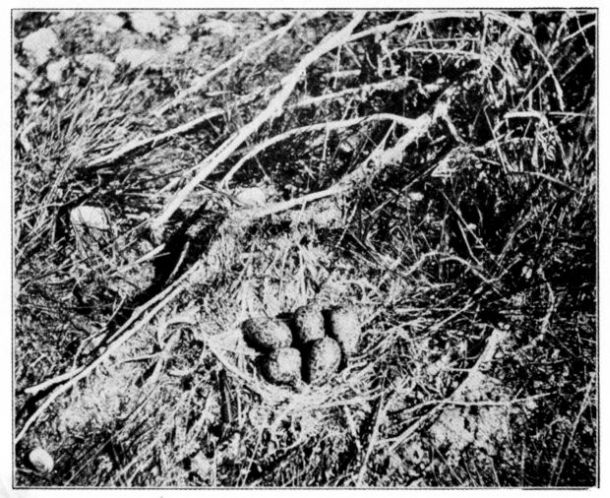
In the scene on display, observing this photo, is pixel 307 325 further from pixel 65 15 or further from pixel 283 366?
pixel 65 15

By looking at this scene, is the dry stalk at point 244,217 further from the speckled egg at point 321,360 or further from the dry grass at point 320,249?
the speckled egg at point 321,360

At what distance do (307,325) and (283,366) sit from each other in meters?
0.13

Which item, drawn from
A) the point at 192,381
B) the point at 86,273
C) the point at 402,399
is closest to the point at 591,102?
the point at 402,399

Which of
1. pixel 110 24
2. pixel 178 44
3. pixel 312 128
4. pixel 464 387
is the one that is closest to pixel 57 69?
pixel 110 24

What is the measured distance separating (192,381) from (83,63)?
3.15ft

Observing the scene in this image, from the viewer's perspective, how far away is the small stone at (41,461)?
1.95m

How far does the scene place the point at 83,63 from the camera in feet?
6.86

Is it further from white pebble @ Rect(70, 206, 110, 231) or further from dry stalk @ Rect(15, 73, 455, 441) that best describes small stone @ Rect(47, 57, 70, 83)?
dry stalk @ Rect(15, 73, 455, 441)

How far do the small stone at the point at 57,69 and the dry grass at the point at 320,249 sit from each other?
0.8 inches

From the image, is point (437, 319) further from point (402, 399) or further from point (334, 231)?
point (334, 231)

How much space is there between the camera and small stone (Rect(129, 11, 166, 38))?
2.10 meters

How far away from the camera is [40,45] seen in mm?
2066

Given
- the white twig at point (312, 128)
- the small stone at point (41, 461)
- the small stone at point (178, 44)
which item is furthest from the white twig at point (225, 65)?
the small stone at point (41, 461)

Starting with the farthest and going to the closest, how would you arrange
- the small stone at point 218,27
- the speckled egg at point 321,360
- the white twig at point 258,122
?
1. the small stone at point 218,27
2. the white twig at point 258,122
3. the speckled egg at point 321,360
